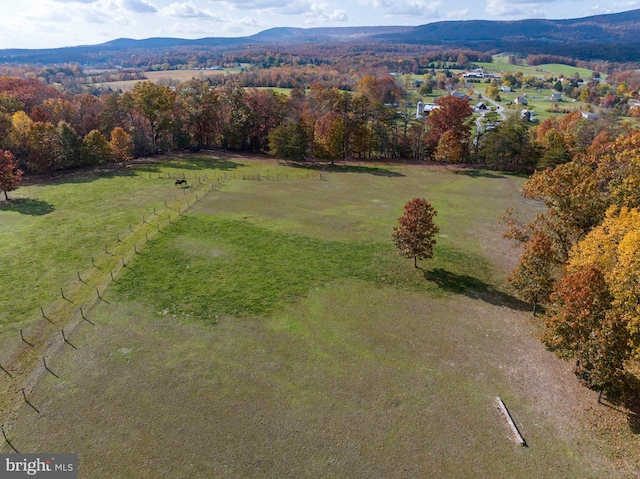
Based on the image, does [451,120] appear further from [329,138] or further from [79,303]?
[79,303]

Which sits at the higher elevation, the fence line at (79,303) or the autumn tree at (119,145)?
the autumn tree at (119,145)

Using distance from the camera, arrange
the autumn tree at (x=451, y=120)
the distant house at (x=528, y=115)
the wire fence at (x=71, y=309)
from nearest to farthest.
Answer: the wire fence at (x=71, y=309) → the autumn tree at (x=451, y=120) → the distant house at (x=528, y=115)

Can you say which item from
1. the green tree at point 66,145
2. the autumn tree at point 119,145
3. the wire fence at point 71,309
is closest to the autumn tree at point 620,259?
the wire fence at point 71,309

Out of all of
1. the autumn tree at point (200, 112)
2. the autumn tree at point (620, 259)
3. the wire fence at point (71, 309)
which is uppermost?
the autumn tree at point (200, 112)

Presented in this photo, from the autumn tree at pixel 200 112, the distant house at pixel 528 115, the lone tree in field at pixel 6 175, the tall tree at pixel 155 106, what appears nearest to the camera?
the lone tree in field at pixel 6 175

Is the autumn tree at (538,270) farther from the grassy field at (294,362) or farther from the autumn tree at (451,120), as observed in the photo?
the autumn tree at (451,120)

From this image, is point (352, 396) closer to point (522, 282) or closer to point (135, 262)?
point (522, 282)

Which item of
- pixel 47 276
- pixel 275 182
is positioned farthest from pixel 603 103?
pixel 47 276

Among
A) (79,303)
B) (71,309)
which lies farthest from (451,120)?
→ (71,309)
